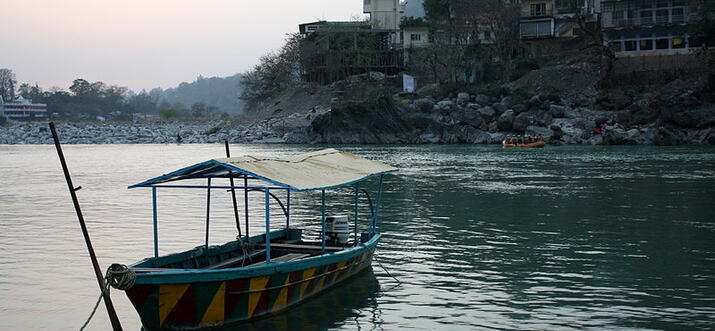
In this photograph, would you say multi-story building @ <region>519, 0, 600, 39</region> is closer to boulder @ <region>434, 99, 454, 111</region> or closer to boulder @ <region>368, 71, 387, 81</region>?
boulder @ <region>434, 99, 454, 111</region>

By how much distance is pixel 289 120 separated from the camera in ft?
269

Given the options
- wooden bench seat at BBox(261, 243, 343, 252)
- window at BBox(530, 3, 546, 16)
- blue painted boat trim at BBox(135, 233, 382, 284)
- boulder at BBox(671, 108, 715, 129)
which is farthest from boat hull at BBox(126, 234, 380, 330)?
window at BBox(530, 3, 546, 16)

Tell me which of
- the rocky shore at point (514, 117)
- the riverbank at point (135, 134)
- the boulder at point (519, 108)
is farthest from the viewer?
the riverbank at point (135, 134)

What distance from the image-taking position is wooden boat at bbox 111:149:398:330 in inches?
408

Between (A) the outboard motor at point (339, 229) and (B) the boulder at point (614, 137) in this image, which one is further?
(B) the boulder at point (614, 137)

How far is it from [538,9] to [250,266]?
7368 centimetres

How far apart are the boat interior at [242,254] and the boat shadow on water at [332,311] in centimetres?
76

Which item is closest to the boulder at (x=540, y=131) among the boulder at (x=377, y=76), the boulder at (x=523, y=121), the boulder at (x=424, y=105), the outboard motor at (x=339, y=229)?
the boulder at (x=523, y=121)

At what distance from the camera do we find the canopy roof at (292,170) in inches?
463

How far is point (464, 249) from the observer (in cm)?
1819

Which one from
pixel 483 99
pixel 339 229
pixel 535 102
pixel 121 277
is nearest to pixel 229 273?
pixel 121 277

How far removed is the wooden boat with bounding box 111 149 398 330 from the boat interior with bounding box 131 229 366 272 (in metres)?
0.02

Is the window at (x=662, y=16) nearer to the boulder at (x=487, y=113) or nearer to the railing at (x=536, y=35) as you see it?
the railing at (x=536, y=35)

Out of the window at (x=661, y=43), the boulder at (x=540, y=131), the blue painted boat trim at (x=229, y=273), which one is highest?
the window at (x=661, y=43)
